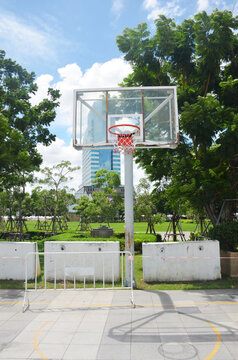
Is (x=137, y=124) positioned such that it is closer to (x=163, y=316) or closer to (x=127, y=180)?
(x=127, y=180)

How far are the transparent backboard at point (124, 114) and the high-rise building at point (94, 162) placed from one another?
139917 millimetres

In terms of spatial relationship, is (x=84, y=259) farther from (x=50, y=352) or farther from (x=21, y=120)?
(x=21, y=120)

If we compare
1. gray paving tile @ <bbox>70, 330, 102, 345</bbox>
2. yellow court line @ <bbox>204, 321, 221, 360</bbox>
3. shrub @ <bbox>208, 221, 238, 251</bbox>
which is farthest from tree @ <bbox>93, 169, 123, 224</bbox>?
gray paving tile @ <bbox>70, 330, 102, 345</bbox>

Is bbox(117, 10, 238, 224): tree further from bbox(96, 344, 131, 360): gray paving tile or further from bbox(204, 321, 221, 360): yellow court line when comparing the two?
bbox(96, 344, 131, 360): gray paving tile

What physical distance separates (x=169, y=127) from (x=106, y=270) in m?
5.47

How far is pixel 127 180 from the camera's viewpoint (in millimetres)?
10195

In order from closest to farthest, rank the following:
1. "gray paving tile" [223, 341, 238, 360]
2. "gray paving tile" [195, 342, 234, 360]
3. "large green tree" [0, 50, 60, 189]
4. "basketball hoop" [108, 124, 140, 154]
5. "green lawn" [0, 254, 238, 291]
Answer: "gray paving tile" [195, 342, 234, 360], "gray paving tile" [223, 341, 238, 360], "green lawn" [0, 254, 238, 291], "basketball hoop" [108, 124, 140, 154], "large green tree" [0, 50, 60, 189]

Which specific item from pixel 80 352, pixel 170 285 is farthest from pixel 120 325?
pixel 170 285

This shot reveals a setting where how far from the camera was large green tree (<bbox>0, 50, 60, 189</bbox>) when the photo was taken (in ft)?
47.7

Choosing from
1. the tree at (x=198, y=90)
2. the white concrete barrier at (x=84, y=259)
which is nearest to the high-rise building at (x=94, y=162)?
the tree at (x=198, y=90)

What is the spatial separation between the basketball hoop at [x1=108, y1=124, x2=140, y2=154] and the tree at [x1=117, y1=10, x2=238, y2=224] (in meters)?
1.95

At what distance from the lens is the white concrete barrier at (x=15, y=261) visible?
10.9 m

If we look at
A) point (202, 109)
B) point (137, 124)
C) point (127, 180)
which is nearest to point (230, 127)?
point (202, 109)

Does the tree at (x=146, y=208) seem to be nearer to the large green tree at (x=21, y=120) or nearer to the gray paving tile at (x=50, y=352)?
the large green tree at (x=21, y=120)
